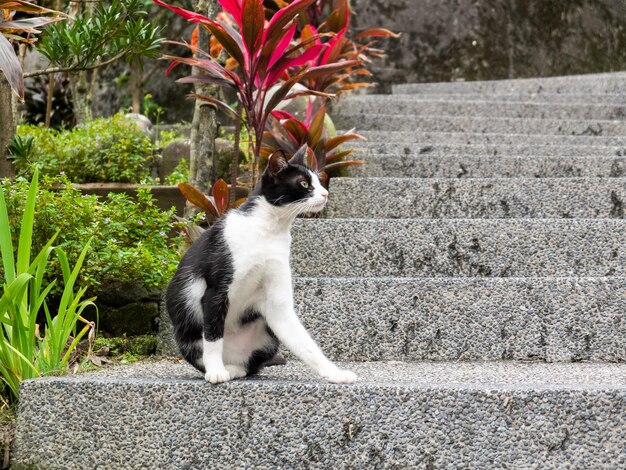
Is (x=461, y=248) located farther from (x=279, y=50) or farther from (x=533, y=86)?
(x=533, y=86)

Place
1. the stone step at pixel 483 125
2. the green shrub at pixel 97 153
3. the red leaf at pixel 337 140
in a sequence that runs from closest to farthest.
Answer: the red leaf at pixel 337 140 < the green shrub at pixel 97 153 < the stone step at pixel 483 125

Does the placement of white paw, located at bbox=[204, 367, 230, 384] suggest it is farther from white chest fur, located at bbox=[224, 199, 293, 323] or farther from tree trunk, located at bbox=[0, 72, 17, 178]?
tree trunk, located at bbox=[0, 72, 17, 178]

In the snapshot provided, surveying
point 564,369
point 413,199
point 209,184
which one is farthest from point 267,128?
point 564,369

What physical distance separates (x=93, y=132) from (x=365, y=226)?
1519mm

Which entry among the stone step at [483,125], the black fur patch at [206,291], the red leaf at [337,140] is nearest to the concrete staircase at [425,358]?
the black fur patch at [206,291]

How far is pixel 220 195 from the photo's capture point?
256 cm

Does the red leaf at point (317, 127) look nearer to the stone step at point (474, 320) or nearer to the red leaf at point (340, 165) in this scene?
the red leaf at point (340, 165)

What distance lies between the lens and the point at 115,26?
2820 mm

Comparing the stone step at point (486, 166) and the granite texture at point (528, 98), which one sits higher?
the granite texture at point (528, 98)

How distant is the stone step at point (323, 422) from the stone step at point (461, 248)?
69cm

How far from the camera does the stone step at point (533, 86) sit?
5.60 m

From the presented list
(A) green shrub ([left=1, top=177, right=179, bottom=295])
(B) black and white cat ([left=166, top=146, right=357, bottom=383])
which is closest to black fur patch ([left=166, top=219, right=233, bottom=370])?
(B) black and white cat ([left=166, top=146, right=357, bottom=383])

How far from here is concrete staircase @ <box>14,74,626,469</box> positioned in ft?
5.32

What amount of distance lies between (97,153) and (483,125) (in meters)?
2.10
